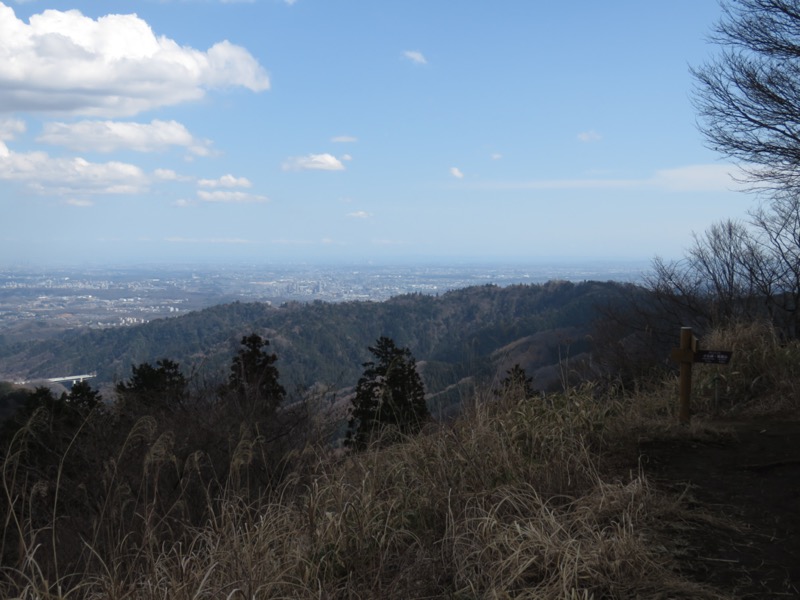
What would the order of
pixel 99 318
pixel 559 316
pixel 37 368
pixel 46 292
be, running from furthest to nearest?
pixel 46 292
pixel 99 318
pixel 37 368
pixel 559 316

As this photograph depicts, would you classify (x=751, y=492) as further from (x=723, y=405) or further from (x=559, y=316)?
(x=559, y=316)

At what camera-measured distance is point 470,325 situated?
3775 inches

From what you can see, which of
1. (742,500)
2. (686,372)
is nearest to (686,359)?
(686,372)

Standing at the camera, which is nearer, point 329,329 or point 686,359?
point 686,359

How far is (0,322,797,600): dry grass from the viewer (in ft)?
10.4

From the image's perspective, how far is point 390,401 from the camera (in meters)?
5.51

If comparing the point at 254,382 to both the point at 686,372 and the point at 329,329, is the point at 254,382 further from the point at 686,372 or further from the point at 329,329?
the point at 329,329

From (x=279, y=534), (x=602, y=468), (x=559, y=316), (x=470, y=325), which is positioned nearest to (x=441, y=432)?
(x=602, y=468)

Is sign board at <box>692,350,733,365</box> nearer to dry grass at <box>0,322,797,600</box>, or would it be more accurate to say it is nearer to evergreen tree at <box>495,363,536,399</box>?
dry grass at <box>0,322,797,600</box>

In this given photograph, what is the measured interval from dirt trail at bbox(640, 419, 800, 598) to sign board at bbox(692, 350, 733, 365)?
0.61m

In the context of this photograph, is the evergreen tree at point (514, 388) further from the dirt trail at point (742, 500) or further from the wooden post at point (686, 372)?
the wooden post at point (686, 372)

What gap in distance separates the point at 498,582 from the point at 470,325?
3662 inches

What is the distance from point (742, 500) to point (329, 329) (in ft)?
272

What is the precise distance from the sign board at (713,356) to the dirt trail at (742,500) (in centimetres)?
61
